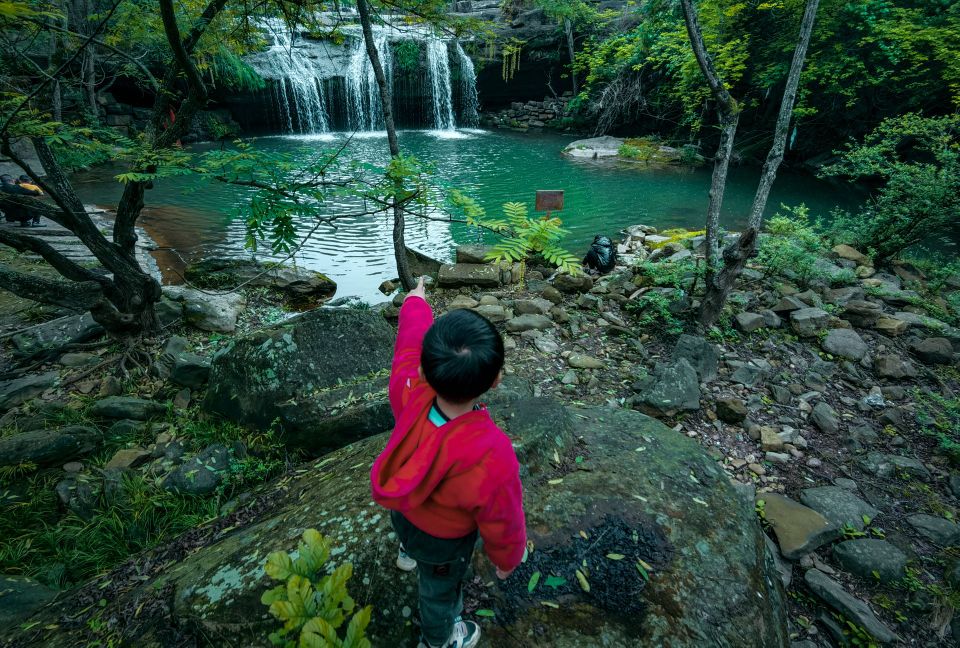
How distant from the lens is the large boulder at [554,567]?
6.20ft

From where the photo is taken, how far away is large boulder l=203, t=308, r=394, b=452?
3.34 m

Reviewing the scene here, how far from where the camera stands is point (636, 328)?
17.8 ft

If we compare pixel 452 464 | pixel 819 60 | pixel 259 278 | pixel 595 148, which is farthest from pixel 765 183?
pixel 595 148

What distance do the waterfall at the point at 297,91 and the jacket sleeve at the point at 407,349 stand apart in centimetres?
2324

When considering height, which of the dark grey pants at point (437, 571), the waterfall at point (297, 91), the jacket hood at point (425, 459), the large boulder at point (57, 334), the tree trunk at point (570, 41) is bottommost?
the large boulder at point (57, 334)

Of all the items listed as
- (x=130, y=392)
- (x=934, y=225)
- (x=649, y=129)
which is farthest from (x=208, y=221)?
(x=649, y=129)

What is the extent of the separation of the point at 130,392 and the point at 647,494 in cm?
480

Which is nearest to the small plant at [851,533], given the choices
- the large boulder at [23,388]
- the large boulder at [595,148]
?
the large boulder at [23,388]

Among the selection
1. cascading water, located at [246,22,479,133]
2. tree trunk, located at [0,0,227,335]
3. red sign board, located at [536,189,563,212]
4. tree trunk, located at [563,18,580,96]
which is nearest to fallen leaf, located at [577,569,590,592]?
tree trunk, located at [0,0,227,335]

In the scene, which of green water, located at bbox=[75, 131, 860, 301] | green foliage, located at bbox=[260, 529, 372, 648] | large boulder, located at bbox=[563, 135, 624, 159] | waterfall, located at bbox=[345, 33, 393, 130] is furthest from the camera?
waterfall, located at bbox=[345, 33, 393, 130]

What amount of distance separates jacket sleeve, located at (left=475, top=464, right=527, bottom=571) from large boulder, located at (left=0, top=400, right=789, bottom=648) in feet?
2.05

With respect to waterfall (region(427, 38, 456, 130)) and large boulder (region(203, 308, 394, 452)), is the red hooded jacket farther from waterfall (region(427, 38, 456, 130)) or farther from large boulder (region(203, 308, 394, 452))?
waterfall (region(427, 38, 456, 130))

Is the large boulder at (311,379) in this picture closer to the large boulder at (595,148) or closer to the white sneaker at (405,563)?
the white sneaker at (405,563)

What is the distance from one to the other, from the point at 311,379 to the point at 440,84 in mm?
24892
